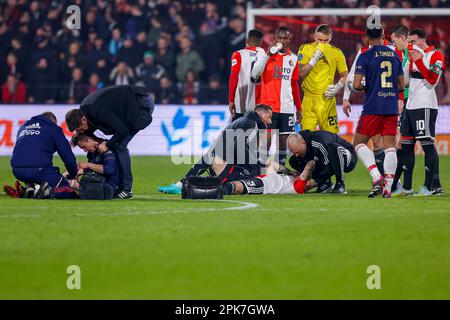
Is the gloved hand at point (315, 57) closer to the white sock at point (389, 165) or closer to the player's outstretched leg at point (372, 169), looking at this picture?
the player's outstretched leg at point (372, 169)

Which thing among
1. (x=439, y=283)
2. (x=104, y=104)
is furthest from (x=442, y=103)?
(x=439, y=283)

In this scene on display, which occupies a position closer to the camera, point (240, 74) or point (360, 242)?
point (360, 242)

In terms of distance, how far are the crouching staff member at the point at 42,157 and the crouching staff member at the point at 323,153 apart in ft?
9.03

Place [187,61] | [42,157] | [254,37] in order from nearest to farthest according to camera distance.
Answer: [42,157] < [254,37] < [187,61]

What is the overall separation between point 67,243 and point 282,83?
700 centimetres

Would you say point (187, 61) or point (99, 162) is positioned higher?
point (187, 61)

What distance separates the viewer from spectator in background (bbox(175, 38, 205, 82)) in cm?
2242

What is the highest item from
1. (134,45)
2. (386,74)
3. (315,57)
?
(134,45)

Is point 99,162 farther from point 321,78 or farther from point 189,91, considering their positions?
point 189,91

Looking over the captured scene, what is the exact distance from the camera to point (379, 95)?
455 inches

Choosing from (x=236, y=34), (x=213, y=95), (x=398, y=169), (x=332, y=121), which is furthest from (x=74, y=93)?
(x=398, y=169)

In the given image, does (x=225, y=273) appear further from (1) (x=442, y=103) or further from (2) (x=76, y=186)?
(1) (x=442, y=103)

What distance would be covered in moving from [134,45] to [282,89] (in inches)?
370

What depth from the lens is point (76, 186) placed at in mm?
11227
